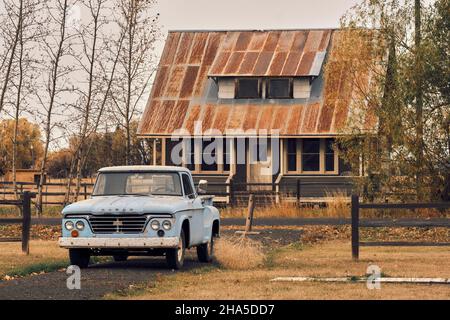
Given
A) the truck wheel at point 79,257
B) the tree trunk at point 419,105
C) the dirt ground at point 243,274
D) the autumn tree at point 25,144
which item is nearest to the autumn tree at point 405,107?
the tree trunk at point 419,105

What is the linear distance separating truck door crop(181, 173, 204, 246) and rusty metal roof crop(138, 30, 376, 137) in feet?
79.6

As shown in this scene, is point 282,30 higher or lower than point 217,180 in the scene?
higher

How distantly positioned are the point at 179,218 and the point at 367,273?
11.2 feet

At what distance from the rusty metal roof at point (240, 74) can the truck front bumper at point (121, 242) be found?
26758 mm

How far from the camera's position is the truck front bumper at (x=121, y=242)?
765 inches

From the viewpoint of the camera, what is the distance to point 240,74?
48781 mm

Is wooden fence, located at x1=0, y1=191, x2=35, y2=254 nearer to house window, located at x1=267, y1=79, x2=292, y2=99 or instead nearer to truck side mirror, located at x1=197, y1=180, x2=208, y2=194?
truck side mirror, located at x1=197, y1=180, x2=208, y2=194

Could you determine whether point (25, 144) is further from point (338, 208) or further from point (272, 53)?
point (338, 208)

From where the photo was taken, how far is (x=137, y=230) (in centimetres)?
1961

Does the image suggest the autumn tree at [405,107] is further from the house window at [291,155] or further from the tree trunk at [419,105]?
the house window at [291,155]

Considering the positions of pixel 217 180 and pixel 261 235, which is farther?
pixel 217 180

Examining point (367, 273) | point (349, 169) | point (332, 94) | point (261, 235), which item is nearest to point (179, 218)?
point (367, 273)

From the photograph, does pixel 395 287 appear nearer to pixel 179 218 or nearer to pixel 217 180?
pixel 179 218
